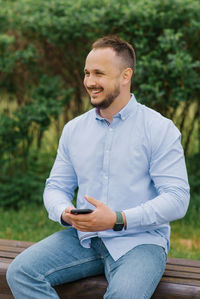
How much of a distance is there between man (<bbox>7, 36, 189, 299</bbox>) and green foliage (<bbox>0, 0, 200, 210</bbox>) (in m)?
2.07

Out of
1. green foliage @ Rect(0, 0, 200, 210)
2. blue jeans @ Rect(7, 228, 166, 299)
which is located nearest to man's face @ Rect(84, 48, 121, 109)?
blue jeans @ Rect(7, 228, 166, 299)

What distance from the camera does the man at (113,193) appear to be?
2615mm

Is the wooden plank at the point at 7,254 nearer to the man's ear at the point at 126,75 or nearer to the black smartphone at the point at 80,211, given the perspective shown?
the black smartphone at the point at 80,211

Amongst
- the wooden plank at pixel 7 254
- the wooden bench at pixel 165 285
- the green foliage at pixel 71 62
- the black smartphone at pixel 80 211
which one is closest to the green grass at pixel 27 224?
the green foliage at pixel 71 62

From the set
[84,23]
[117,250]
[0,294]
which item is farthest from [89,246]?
[84,23]

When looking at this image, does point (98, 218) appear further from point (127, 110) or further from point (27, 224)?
point (27, 224)

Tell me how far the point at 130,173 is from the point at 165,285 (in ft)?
2.05

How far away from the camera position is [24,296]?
8.72ft

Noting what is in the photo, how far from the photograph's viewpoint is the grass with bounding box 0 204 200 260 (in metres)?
4.41

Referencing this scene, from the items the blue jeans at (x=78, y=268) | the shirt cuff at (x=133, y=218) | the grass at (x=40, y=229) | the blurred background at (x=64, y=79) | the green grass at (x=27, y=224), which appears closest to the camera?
the blue jeans at (x=78, y=268)

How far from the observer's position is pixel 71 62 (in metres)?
5.75

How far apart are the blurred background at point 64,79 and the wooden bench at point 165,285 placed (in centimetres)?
129

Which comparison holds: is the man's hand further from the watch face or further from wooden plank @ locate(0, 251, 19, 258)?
wooden plank @ locate(0, 251, 19, 258)

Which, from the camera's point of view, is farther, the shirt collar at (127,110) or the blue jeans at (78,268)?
the shirt collar at (127,110)
